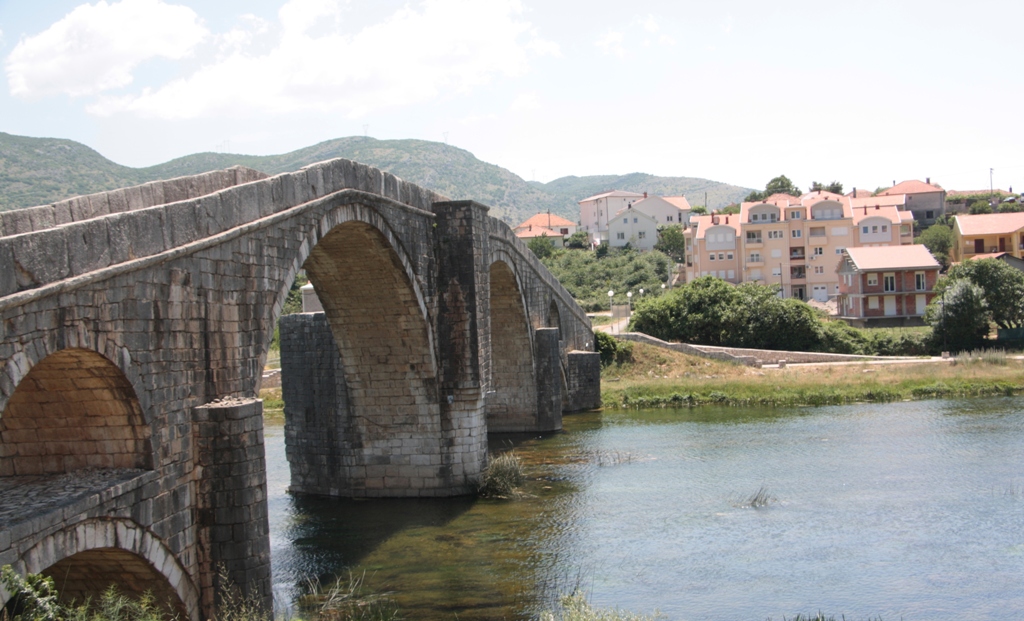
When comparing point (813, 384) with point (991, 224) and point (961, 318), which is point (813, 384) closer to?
point (961, 318)

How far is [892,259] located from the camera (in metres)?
51.9

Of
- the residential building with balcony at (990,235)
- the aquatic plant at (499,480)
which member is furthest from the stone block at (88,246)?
the residential building with balcony at (990,235)

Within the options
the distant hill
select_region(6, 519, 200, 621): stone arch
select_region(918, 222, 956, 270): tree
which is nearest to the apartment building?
select_region(918, 222, 956, 270): tree

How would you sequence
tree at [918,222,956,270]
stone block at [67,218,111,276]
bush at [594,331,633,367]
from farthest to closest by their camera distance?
tree at [918,222,956,270] < bush at [594,331,633,367] < stone block at [67,218,111,276]

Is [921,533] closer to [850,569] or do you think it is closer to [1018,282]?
[850,569]

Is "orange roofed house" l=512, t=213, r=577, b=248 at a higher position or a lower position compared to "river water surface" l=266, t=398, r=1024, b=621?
higher

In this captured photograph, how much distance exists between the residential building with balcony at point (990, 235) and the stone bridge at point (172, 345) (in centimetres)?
5195

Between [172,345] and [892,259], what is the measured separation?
47846 millimetres

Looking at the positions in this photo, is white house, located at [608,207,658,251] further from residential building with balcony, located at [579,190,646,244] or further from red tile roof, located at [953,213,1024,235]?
red tile roof, located at [953,213,1024,235]

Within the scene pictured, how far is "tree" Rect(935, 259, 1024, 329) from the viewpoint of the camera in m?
43.2

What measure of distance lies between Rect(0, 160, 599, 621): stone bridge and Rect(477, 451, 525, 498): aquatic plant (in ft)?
5.59

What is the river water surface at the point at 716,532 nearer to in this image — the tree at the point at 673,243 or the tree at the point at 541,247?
the tree at the point at 673,243

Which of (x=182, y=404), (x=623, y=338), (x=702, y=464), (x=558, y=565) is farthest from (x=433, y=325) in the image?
(x=623, y=338)

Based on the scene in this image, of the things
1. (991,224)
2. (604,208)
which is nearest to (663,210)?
(604,208)
